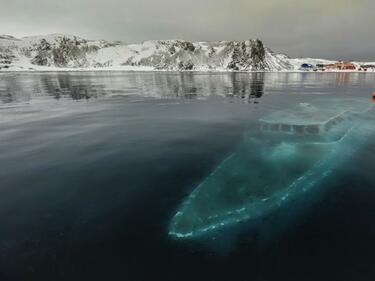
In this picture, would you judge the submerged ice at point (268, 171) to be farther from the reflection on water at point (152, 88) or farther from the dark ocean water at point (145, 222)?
the reflection on water at point (152, 88)

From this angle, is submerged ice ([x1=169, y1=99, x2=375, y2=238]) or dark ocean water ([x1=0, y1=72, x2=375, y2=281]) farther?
submerged ice ([x1=169, y1=99, x2=375, y2=238])

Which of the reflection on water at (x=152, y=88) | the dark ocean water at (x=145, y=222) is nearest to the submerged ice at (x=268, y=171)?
the dark ocean water at (x=145, y=222)

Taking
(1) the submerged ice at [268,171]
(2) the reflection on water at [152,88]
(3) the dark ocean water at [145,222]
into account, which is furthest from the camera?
(2) the reflection on water at [152,88]

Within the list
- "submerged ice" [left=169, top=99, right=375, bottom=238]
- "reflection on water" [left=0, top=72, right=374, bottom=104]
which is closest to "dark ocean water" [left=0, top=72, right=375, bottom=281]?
"submerged ice" [left=169, top=99, right=375, bottom=238]

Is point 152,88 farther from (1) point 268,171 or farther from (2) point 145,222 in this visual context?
(2) point 145,222

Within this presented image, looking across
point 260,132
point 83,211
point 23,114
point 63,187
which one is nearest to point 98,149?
point 63,187

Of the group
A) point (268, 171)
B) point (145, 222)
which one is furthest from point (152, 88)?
point (145, 222)

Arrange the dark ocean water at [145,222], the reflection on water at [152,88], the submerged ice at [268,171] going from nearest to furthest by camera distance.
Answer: the dark ocean water at [145,222]
the submerged ice at [268,171]
the reflection on water at [152,88]

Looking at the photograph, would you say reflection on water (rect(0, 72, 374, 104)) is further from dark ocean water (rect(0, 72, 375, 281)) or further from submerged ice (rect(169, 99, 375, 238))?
dark ocean water (rect(0, 72, 375, 281))
